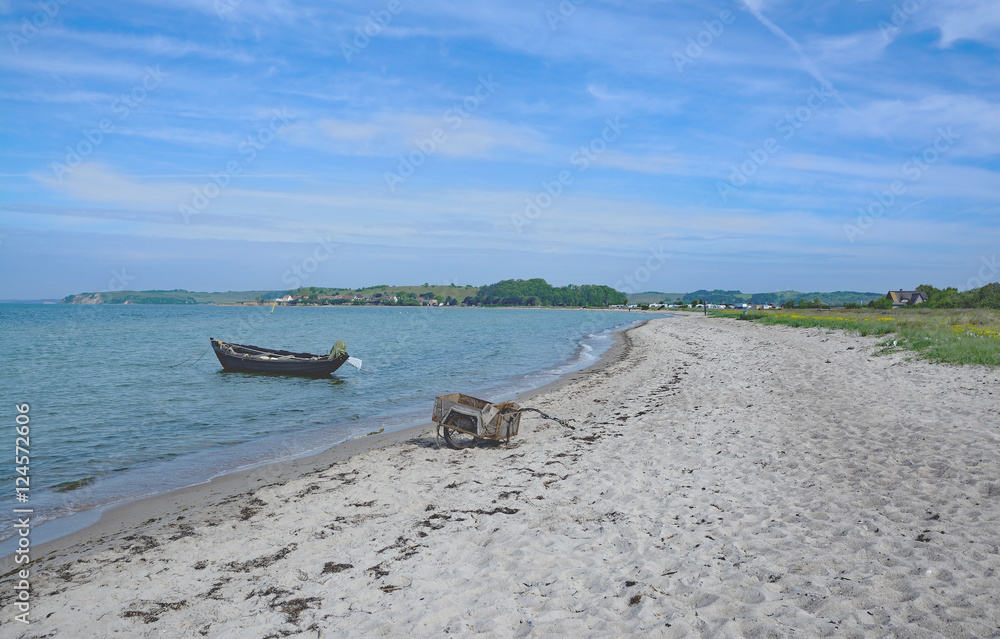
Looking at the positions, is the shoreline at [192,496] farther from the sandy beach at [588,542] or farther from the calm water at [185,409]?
the calm water at [185,409]

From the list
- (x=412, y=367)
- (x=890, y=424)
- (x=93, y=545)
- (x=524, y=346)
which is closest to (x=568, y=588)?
(x=93, y=545)

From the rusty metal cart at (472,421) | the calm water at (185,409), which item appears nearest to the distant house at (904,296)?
the calm water at (185,409)

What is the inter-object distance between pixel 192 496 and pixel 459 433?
5021mm

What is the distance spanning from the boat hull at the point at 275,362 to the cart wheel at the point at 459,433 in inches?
591

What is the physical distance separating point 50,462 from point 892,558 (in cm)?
1486

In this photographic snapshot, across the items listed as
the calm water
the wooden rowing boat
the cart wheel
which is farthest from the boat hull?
the cart wheel

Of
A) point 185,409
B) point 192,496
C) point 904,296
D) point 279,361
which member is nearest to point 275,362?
point 279,361

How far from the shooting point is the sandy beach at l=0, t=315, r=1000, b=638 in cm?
428

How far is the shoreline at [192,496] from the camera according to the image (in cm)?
745

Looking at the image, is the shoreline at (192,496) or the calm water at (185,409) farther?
the calm water at (185,409)

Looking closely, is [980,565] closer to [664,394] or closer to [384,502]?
[384,502]

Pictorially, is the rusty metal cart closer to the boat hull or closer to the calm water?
the calm water

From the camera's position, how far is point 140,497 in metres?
9.23

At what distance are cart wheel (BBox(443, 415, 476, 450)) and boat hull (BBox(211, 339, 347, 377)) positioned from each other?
49.2ft
